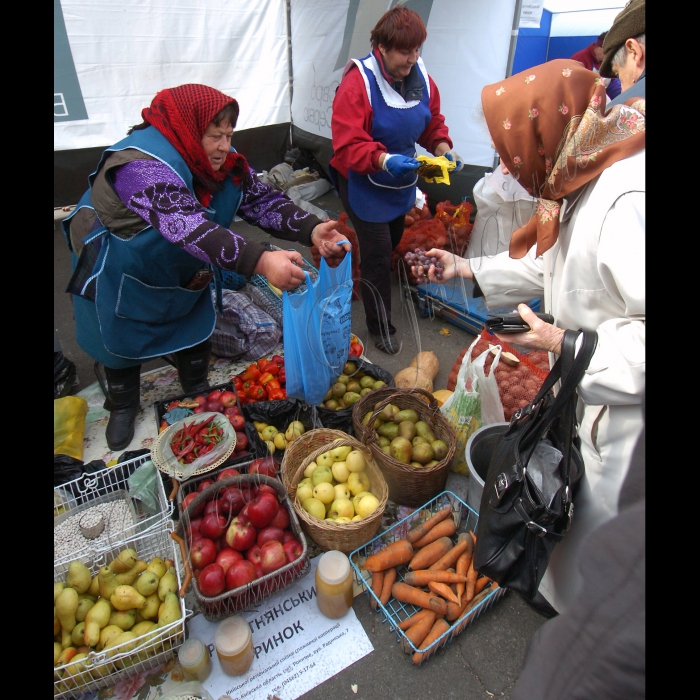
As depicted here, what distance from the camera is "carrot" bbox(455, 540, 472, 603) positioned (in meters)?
1.97

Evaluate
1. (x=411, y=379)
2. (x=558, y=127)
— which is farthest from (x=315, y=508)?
(x=558, y=127)

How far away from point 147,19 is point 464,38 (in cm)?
338

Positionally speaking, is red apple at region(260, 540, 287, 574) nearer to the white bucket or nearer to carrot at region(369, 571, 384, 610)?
carrot at region(369, 571, 384, 610)

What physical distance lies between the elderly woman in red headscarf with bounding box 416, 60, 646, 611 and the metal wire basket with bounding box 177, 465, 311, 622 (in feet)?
3.31

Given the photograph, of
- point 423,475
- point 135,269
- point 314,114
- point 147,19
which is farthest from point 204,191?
point 314,114

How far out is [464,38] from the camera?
4.43 meters

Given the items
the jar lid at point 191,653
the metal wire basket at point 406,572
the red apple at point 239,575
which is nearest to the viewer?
the jar lid at point 191,653

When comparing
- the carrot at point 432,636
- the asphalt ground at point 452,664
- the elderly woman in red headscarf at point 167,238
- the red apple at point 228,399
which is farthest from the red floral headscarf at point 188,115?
the carrot at point 432,636

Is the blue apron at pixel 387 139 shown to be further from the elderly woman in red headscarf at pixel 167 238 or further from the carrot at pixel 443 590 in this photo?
the carrot at pixel 443 590

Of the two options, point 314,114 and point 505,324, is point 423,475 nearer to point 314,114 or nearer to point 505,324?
point 505,324

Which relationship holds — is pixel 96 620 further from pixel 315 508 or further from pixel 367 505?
pixel 367 505

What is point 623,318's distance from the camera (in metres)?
1.34

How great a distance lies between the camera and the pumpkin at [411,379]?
3099 mm

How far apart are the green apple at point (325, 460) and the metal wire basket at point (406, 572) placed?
39cm
